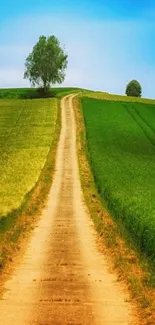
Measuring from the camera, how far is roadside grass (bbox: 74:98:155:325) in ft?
41.6

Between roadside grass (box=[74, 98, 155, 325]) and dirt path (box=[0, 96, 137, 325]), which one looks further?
roadside grass (box=[74, 98, 155, 325])

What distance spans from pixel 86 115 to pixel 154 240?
65696 millimetres

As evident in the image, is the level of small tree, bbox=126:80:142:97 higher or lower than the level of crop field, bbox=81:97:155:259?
lower

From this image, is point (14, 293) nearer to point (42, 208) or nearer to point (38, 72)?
point (42, 208)

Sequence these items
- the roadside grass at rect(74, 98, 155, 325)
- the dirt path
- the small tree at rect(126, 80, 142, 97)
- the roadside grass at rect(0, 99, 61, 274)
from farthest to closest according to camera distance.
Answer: the small tree at rect(126, 80, 142, 97) < the roadside grass at rect(0, 99, 61, 274) < the roadside grass at rect(74, 98, 155, 325) < the dirt path

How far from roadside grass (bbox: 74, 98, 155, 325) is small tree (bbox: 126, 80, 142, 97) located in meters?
168

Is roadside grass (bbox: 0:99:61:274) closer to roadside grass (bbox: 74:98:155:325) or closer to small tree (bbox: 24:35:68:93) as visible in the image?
roadside grass (bbox: 74:98:155:325)

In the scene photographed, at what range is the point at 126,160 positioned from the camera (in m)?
46.2

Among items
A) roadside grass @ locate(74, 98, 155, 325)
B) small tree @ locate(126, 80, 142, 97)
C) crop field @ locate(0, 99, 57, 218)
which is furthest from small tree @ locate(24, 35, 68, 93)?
roadside grass @ locate(74, 98, 155, 325)

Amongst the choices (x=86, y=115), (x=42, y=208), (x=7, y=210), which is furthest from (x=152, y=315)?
(x=86, y=115)

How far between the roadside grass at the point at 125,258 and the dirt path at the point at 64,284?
0.33 meters

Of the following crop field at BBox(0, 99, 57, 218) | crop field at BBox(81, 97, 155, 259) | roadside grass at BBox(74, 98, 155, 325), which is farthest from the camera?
crop field at BBox(0, 99, 57, 218)

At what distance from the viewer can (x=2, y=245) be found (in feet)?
62.6

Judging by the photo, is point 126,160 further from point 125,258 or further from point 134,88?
point 134,88
